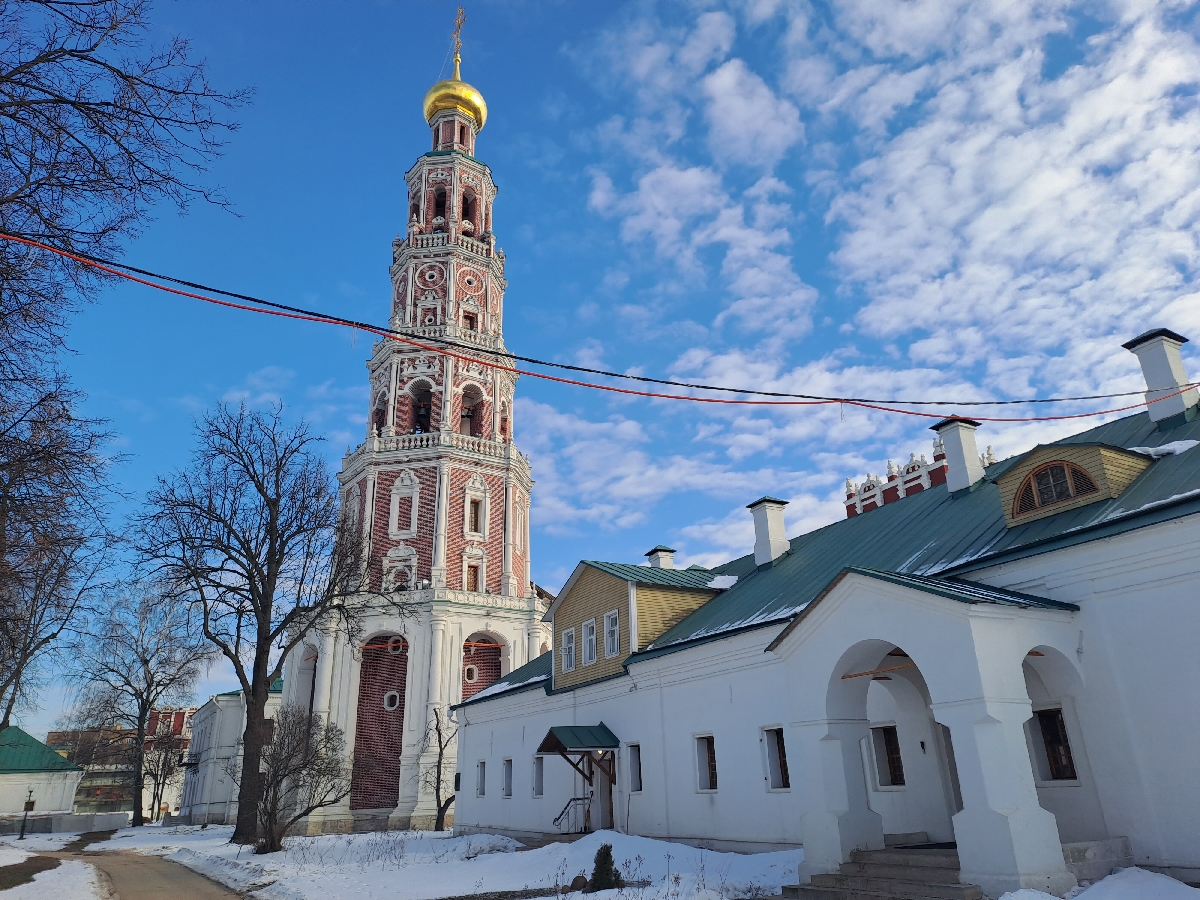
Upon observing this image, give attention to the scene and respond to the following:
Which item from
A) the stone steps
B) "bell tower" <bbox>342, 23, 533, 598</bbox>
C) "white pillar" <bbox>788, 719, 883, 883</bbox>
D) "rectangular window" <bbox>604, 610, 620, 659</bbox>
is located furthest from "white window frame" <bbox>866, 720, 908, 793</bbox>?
"bell tower" <bbox>342, 23, 533, 598</bbox>

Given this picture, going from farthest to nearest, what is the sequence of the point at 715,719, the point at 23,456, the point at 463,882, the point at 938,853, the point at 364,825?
the point at 364,825 → the point at 715,719 → the point at 463,882 → the point at 938,853 → the point at 23,456

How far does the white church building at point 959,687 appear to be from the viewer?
412 inches

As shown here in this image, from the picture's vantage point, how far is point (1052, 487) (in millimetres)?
13469

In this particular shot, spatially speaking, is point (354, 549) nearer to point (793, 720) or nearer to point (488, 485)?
point (488, 485)

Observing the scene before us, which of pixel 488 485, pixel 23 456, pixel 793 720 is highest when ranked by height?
pixel 488 485

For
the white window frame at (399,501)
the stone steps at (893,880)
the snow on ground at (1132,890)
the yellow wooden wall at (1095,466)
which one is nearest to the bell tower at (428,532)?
the white window frame at (399,501)

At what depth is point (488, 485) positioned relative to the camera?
4278 cm

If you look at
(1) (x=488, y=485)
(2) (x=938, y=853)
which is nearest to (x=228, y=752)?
(1) (x=488, y=485)

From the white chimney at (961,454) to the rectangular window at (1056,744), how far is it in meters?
6.29

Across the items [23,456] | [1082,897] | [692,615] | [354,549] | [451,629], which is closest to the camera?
[23,456]

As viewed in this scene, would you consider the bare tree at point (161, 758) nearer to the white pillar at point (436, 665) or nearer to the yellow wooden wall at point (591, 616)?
the white pillar at point (436, 665)

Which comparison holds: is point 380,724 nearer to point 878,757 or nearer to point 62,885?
point 62,885

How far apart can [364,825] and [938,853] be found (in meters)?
30.2

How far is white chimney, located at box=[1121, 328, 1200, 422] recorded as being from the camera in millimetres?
14281
